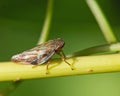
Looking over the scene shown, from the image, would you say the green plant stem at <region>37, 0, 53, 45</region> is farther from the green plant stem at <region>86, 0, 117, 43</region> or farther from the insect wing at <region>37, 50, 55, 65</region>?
the green plant stem at <region>86, 0, 117, 43</region>

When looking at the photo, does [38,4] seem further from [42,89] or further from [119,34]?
[42,89]

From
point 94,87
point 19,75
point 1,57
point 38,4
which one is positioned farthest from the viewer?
point 38,4

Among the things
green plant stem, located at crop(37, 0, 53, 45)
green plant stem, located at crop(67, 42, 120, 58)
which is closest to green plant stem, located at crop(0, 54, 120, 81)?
green plant stem, located at crop(67, 42, 120, 58)

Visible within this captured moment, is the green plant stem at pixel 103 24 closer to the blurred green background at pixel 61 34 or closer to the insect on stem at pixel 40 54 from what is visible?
the insect on stem at pixel 40 54

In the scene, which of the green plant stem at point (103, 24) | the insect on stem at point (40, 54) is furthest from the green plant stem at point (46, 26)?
the green plant stem at point (103, 24)

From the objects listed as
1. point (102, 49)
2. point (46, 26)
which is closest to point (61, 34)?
point (46, 26)

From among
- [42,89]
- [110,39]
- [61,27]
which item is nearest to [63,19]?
[61,27]
